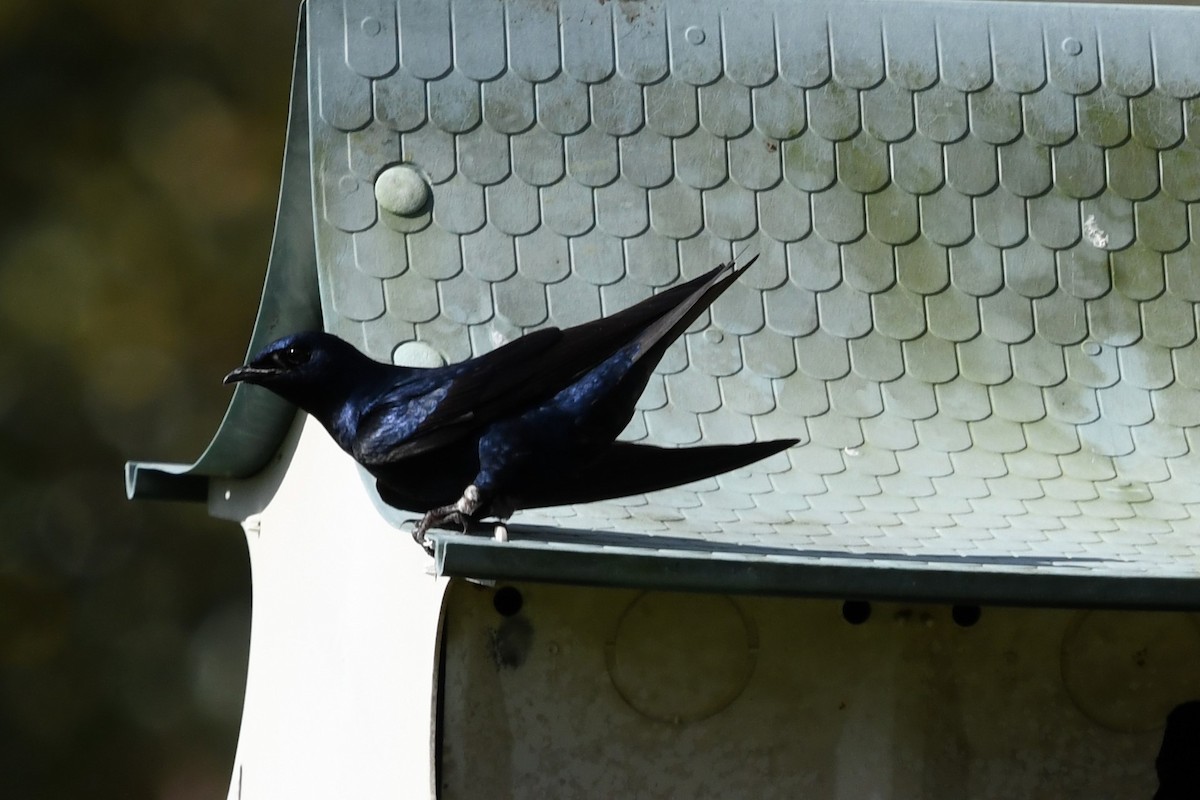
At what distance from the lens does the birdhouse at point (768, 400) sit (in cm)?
371

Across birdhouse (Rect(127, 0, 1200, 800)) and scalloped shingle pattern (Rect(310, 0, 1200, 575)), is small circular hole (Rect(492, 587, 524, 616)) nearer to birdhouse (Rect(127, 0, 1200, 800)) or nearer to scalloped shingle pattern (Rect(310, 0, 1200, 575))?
birdhouse (Rect(127, 0, 1200, 800))

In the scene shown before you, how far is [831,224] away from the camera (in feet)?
15.0

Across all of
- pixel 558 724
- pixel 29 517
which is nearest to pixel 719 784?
pixel 558 724

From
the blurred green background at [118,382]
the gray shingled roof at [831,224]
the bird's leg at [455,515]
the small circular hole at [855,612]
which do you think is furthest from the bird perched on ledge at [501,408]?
the blurred green background at [118,382]

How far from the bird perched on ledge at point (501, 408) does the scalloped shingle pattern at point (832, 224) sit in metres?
0.47

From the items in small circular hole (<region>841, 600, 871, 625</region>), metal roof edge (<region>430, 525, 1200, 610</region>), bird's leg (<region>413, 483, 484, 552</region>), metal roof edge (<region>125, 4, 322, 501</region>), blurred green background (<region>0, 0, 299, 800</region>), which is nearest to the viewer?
metal roof edge (<region>430, 525, 1200, 610</region>)

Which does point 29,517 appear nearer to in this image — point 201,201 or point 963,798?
point 201,201

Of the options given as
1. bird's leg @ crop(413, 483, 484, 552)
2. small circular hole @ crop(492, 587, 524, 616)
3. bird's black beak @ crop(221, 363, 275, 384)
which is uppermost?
bird's black beak @ crop(221, 363, 275, 384)

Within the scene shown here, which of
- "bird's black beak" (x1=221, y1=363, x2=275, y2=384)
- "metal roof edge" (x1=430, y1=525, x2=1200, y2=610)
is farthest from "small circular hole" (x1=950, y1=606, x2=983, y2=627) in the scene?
"bird's black beak" (x1=221, y1=363, x2=275, y2=384)

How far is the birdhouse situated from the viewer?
12.2ft

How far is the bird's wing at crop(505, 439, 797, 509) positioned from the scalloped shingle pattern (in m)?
0.24

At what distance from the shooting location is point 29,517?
291 inches

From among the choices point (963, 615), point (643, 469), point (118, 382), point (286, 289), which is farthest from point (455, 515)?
point (118, 382)

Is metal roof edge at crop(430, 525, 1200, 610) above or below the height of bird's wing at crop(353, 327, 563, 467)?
below
